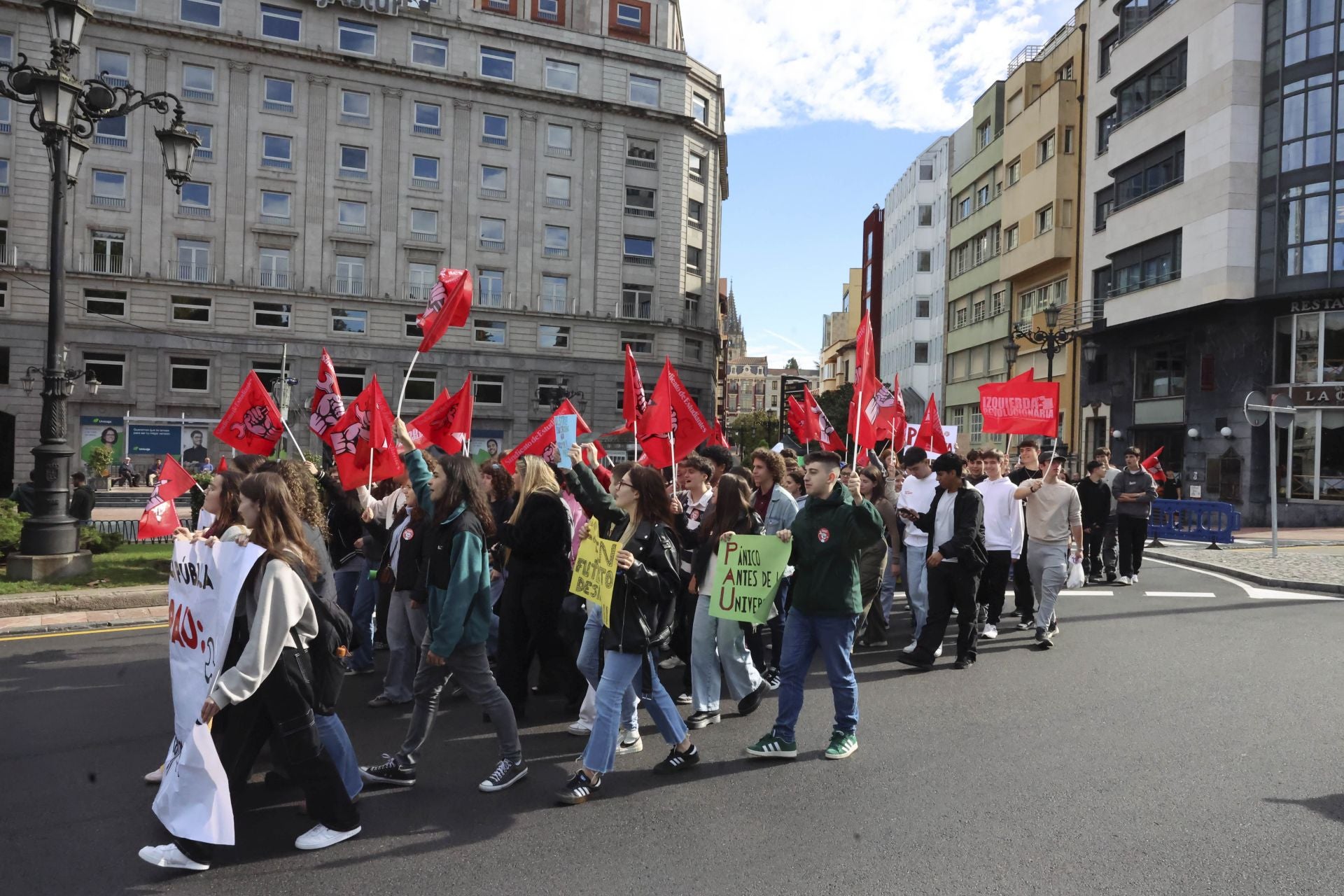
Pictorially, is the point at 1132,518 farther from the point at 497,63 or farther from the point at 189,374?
the point at 497,63

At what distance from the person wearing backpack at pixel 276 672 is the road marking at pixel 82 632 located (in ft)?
18.8

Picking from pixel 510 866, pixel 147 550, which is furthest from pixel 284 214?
pixel 510 866

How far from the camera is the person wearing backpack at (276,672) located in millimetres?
3961

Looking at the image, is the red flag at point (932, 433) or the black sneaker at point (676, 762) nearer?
the black sneaker at point (676, 762)

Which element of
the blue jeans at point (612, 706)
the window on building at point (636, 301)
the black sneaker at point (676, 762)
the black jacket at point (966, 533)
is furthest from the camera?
the window on building at point (636, 301)

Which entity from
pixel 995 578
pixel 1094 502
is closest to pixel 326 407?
pixel 995 578

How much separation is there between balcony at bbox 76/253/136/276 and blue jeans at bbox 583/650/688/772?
143ft

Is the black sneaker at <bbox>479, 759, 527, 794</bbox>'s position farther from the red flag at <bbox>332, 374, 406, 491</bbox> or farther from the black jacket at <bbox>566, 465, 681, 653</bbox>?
the red flag at <bbox>332, 374, 406, 491</bbox>

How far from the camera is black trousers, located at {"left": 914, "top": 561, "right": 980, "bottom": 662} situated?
8055mm

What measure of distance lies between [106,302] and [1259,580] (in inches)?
→ 1720

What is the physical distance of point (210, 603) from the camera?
4043mm

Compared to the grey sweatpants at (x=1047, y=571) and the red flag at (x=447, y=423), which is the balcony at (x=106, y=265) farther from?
the grey sweatpants at (x=1047, y=571)

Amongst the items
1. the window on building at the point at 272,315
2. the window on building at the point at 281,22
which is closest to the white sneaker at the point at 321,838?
the window on building at the point at 272,315

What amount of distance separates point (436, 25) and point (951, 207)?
99.1ft
